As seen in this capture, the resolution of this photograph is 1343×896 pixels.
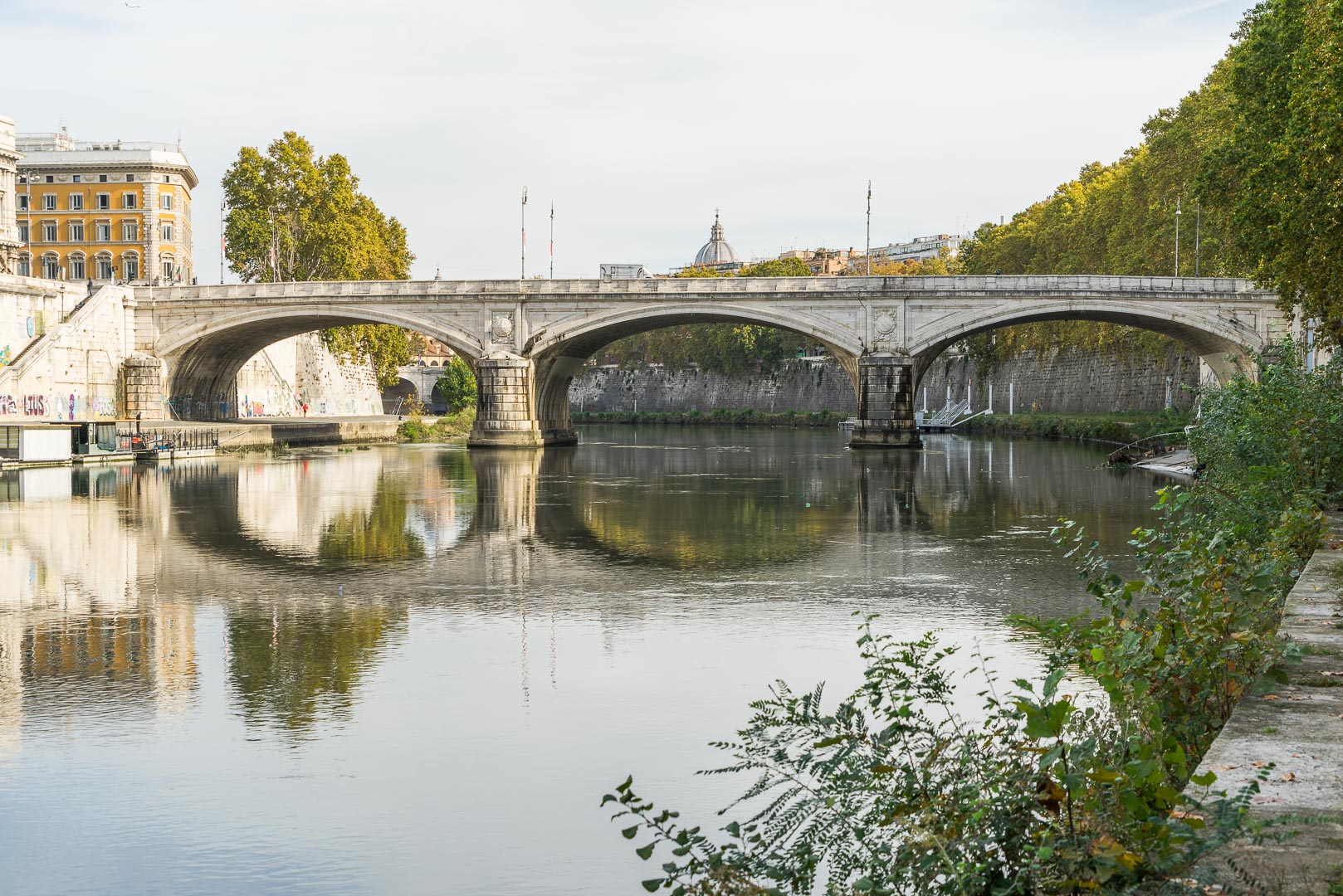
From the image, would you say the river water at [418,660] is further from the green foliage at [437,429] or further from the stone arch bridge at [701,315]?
the green foliage at [437,429]

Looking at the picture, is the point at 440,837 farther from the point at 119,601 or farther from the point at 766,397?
the point at 766,397

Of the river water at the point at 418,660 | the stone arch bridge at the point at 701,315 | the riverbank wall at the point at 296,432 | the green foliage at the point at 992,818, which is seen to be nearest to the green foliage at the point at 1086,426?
the stone arch bridge at the point at 701,315

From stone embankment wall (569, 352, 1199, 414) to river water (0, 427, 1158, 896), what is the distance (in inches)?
1147

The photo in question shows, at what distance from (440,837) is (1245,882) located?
389cm

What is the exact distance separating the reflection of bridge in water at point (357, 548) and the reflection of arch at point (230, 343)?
52.0 ft

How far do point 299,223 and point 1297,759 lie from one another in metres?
61.6

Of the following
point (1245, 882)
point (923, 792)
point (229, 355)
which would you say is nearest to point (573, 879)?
point (923, 792)

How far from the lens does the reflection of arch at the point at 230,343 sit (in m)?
50.5

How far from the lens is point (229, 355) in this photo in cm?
5788

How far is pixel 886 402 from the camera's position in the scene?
47688mm

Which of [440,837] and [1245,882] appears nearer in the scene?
[1245,882]

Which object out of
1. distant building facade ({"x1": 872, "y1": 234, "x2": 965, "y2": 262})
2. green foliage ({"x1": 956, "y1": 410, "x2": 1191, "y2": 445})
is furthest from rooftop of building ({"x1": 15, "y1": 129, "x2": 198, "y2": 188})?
distant building facade ({"x1": 872, "y1": 234, "x2": 965, "y2": 262})

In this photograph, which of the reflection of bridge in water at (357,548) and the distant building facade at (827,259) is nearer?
the reflection of bridge in water at (357,548)

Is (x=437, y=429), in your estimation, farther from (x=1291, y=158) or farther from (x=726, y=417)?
(x=1291, y=158)
